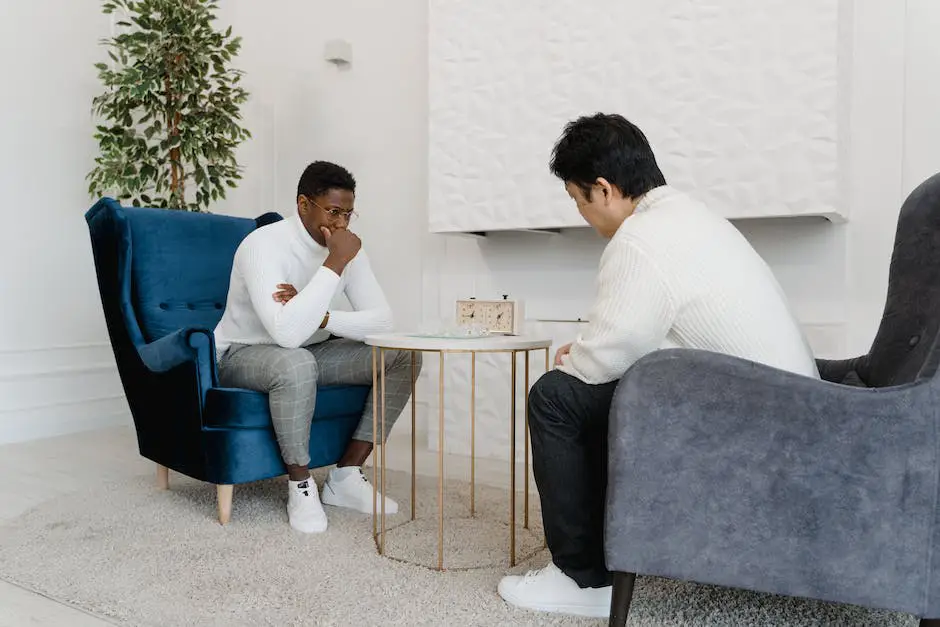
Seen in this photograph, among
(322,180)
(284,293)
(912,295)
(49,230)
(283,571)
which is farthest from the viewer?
(49,230)

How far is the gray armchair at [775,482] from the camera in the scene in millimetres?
1318

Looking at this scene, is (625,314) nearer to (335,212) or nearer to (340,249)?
(340,249)

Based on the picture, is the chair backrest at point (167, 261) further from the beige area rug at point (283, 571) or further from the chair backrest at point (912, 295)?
the chair backrest at point (912, 295)

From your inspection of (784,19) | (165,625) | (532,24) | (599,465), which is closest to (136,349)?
(165,625)

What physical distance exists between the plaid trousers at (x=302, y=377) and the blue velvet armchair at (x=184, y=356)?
0.17 feet

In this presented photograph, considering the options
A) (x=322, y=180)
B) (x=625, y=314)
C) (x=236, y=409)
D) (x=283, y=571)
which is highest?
(x=322, y=180)

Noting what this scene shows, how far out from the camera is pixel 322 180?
2.51 m

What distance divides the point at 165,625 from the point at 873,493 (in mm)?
1380

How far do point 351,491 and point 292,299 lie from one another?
0.65 meters

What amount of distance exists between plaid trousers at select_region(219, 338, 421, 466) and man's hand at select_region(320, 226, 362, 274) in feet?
0.89

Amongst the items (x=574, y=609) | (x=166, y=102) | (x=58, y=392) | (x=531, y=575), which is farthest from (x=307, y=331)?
(x=58, y=392)

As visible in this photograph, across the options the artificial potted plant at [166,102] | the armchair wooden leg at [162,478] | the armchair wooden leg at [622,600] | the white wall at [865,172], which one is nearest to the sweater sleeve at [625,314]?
the armchair wooden leg at [622,600]

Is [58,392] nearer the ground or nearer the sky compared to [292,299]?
nearer the ground

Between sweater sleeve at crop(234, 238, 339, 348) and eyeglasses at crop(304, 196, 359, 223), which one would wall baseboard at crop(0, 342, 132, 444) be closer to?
sweater sleeve at crop(234, 238, 339, 348)
